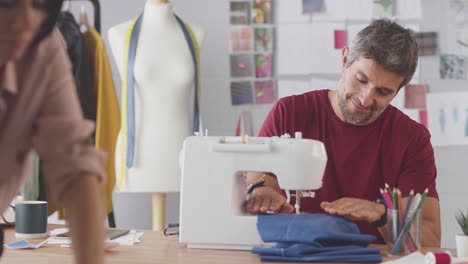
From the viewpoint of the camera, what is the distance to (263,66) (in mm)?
3928

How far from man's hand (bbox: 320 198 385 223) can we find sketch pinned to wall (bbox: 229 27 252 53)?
2038 millimetres

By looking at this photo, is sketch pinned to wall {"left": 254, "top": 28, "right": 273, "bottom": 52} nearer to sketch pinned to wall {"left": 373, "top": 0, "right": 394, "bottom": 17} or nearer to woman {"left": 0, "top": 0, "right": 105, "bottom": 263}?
sketch pinned to wall {"left": 373, "top": 0, "right": 394, "bottom": 17}

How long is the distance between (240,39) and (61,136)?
129 inches

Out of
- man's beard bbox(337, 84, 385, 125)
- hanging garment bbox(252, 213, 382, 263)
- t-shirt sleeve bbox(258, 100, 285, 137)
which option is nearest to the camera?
hanging garment bbox(252, 213, 382, 263)

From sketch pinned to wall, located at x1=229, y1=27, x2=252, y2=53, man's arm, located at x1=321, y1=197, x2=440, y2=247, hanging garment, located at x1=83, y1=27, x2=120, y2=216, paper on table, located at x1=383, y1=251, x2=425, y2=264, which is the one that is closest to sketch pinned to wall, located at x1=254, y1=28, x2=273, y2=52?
sketch pinned to wall, located at x1=229, y1=27, x2=252, y2=53

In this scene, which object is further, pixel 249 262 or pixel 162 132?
pixel 162 132

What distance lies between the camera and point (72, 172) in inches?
27.5

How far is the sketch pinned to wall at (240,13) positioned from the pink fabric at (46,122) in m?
3.23

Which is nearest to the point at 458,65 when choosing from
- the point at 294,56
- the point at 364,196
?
the point at 294,56

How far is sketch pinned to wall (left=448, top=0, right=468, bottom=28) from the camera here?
12.2 ft

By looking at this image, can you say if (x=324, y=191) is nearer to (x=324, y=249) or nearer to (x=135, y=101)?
(x=324, y=249)

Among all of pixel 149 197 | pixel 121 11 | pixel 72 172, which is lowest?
pixel 149 197

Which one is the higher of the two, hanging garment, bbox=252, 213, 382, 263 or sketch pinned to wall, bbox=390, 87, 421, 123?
sketch pinned to wall, bbox=390, 87, 421, 123

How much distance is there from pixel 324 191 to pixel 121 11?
205cm
